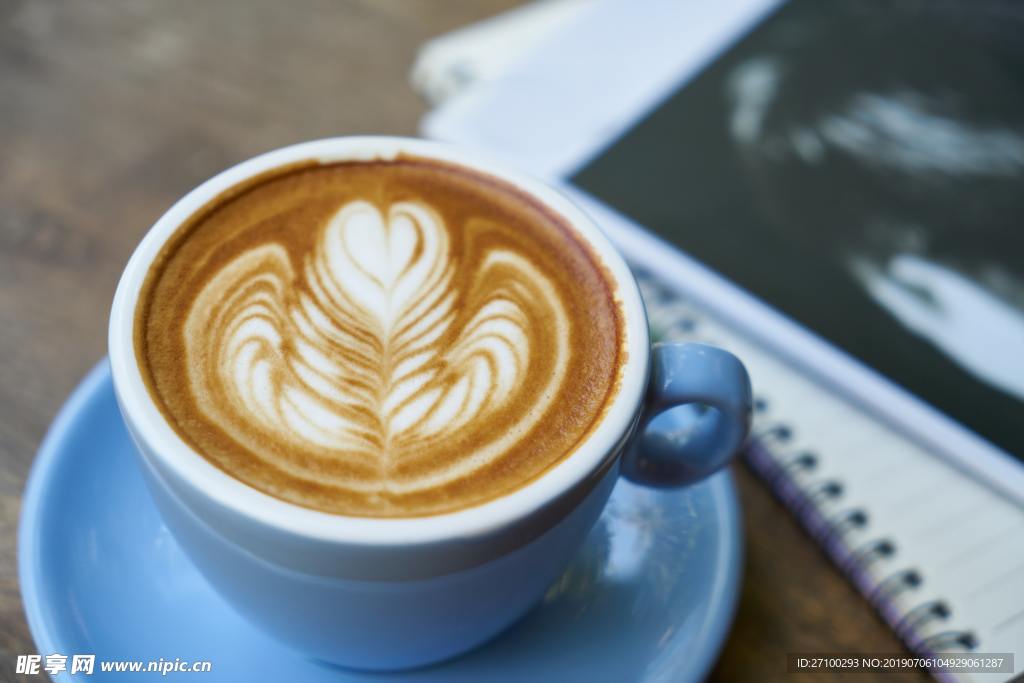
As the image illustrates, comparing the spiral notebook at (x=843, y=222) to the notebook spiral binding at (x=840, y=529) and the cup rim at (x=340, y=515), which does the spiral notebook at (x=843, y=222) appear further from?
the cup rim at (x=340, y=515)

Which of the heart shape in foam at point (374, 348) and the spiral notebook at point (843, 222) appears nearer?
the heart shape in foam at point (374, 348)

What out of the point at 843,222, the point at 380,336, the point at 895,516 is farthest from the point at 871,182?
the point at 380,336

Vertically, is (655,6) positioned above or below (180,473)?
below

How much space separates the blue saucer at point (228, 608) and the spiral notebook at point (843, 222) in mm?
171

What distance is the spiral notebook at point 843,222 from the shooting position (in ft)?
2.87

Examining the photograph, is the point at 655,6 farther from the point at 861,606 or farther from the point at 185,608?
the point at 185,608

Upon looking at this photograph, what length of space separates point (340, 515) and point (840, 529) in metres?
0.52

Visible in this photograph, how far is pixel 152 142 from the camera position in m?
1.14

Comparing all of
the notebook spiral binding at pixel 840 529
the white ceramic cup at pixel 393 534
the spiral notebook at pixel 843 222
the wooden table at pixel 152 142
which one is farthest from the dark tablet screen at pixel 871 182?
the white ceramic cup at pixel 393 534

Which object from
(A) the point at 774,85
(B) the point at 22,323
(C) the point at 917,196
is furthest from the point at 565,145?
(B) the point at 22,323

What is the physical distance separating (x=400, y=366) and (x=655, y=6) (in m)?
0.92

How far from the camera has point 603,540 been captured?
0.81 metres

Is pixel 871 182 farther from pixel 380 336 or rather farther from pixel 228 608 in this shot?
pixel 228 608

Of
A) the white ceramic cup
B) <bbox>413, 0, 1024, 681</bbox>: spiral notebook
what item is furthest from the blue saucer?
<bbox>413, 0, 1024, 681</bbox>: spiral notebook
